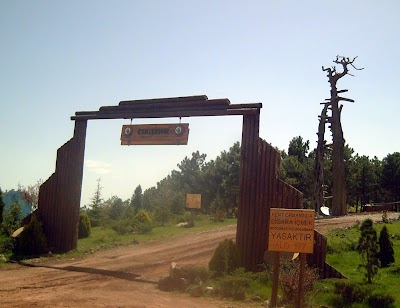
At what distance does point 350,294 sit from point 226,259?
394 cm

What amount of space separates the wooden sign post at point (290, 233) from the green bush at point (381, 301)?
7.62 ft

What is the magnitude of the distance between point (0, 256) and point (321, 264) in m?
12.6

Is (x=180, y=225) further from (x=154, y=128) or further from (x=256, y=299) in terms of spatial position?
(x=256, y=299)

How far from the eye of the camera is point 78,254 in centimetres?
1812

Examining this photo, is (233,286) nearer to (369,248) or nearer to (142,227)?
(369,248)

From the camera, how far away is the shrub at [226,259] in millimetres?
13078

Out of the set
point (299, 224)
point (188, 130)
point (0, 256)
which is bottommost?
point (0, 256)

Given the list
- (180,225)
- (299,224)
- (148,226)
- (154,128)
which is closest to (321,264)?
(299,224)

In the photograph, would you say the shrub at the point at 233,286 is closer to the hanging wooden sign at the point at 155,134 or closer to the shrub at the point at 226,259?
the shrub at the point at 226,259

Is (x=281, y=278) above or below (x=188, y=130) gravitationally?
below

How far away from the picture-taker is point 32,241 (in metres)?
17.7

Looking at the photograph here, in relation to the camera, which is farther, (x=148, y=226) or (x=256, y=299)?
(x=148, y=226)

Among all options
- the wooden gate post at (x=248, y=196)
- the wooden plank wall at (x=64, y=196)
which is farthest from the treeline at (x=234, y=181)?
the wooden gate post at (x=248, y=196)

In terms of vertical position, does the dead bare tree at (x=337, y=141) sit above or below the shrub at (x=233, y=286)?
above
